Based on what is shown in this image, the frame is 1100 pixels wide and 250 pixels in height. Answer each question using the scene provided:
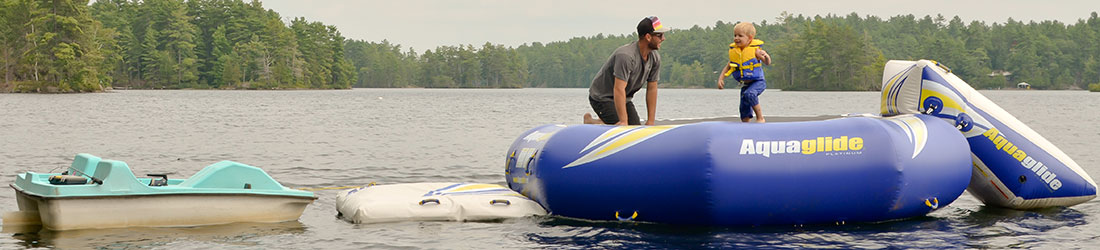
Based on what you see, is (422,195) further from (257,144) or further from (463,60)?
(463,60)

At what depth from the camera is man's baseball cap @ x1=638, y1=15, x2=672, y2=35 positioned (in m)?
10.1

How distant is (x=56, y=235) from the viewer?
9117mm

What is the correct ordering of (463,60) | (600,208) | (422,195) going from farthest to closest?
(463,60), (422,195), (600,208)

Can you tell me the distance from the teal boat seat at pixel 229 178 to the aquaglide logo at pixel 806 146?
4.38 m

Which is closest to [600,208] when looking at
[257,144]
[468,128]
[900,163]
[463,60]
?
[900,163]

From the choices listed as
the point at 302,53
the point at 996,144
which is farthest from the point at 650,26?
the point at 302,53

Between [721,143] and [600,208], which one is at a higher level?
[721,143]

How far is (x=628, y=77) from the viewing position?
10.2m

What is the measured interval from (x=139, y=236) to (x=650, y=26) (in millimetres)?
4863

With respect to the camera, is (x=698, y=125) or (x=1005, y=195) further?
(x=1005, y=195)

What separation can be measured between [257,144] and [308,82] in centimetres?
11824

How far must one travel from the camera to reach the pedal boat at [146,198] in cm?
917

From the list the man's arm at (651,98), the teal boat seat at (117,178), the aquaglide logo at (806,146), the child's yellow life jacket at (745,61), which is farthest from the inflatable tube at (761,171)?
the teal boat seat at (117,178)

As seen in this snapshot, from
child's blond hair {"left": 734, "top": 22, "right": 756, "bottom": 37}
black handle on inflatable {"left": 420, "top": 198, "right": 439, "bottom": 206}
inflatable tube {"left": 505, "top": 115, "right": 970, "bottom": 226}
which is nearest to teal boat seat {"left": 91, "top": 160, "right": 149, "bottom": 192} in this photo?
black handle on inflatable {"left": 420, "top": 198, "right": 439, "bottom": 206}
